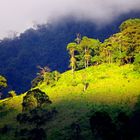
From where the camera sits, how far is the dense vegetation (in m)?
86.5

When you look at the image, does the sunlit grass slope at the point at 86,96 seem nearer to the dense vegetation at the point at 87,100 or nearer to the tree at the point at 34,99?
the dense vegetation at the point at 87,100

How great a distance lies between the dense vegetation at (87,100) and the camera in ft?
284

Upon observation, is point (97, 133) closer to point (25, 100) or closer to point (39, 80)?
point (25, 100)

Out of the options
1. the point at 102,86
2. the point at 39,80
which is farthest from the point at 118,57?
the point at 39,80

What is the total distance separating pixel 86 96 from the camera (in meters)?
116

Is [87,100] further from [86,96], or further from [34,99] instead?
[34,99]

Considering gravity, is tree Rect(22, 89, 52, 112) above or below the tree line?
below

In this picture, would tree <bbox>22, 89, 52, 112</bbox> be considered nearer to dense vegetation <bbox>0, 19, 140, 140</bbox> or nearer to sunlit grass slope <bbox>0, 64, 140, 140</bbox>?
dense vegetation <bbox>0, 19, 140, 140</bbox>

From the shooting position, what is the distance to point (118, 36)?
143m

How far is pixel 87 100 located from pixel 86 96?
3.49 meters

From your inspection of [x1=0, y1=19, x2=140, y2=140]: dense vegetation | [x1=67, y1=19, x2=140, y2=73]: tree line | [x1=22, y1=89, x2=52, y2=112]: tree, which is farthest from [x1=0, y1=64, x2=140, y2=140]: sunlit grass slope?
[x1=22, y1=89, x2=52, y2=112]: tree

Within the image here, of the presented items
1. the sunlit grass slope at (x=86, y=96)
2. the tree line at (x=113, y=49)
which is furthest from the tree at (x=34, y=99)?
the tree line at (x=113, y=49)

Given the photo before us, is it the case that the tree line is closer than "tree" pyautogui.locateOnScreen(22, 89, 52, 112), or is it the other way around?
"tree" pyautogui.locateOnScreen(22, 89, 52, 112)

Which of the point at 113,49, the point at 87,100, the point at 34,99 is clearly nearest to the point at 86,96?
the point at 87,100
